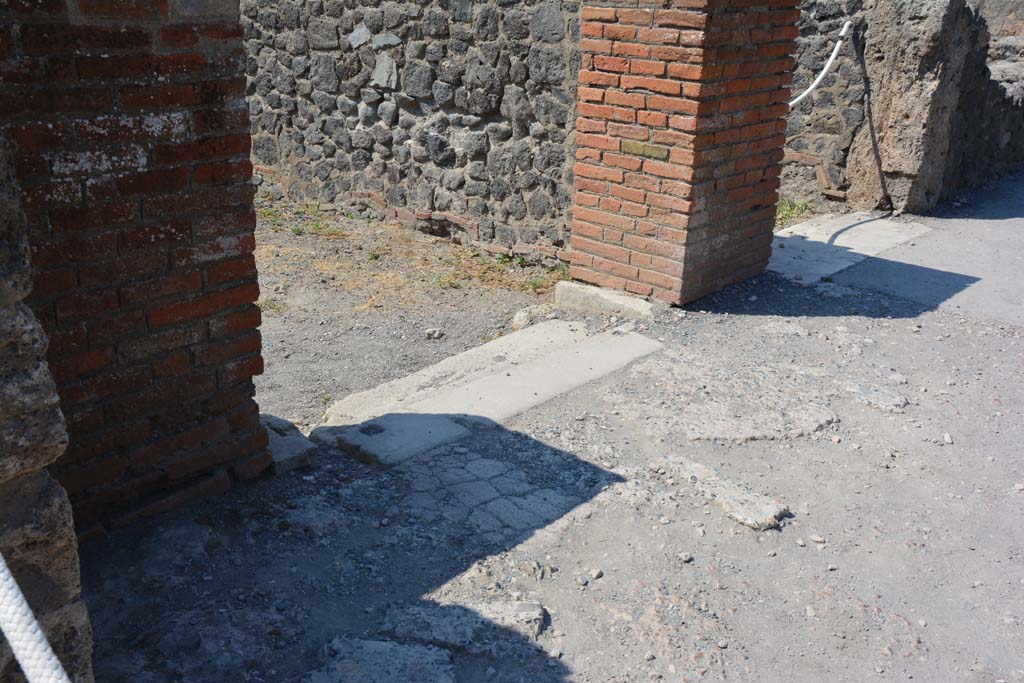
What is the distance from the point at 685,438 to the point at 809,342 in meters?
1.16

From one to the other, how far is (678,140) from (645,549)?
7.39 feet

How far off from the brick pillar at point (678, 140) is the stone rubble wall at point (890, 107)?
212 cm

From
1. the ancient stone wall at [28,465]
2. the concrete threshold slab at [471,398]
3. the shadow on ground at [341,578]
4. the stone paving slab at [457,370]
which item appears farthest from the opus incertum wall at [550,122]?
the ancient stone wall at [28,465]

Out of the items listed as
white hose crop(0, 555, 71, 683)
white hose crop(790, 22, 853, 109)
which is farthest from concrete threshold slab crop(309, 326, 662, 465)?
white hose crop(790, 22, 853, 109)

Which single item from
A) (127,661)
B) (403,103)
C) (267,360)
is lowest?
(267,360)

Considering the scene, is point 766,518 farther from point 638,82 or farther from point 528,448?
point 638,82

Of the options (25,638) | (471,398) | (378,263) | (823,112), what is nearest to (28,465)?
(25,638)

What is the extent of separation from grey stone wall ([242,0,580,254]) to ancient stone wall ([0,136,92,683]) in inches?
184

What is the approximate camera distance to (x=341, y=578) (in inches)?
99.6

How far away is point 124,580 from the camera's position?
245 cm

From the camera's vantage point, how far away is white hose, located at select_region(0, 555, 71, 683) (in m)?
1.14

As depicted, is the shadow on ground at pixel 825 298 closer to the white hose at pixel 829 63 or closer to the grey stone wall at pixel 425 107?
the grey stone wall at pixel 425 107

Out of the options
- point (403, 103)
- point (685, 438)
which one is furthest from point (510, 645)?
point (403, 103)

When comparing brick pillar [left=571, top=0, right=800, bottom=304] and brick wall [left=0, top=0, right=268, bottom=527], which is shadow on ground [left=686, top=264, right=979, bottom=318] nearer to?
brick pillar [left=571, top=0, right=800, bottom=304]
